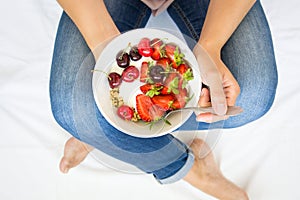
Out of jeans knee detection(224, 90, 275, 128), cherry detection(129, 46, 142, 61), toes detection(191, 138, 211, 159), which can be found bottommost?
toes detection(191, 138, 211, 159)

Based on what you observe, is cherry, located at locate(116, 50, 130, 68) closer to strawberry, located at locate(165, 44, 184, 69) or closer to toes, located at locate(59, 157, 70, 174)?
strawberry, located at locate(165, 44, 184, 69)

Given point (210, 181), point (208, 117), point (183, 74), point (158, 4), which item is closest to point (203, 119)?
point (208, 117)

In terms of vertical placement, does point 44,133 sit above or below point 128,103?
below

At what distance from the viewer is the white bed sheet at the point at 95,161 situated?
1.10 meters

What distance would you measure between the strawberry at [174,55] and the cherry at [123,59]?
0.21 ft

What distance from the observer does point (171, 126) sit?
2.35 feet

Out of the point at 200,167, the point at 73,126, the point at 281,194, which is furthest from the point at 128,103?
the point at 281,194

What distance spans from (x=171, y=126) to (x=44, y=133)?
19.3 inches

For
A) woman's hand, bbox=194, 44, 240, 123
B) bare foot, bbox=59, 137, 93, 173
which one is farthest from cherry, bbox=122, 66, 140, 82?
bare foot, bbox=59, 137, 93, 173

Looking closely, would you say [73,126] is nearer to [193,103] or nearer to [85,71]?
[85,71]

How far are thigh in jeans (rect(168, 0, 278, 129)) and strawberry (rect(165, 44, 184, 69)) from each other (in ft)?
0.67

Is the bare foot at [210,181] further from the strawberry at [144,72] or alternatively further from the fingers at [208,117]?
the strawberry at [144,72]

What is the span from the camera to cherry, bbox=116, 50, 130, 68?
2.35ft

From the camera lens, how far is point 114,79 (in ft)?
2.35
